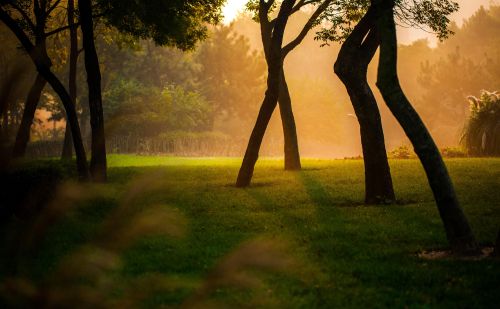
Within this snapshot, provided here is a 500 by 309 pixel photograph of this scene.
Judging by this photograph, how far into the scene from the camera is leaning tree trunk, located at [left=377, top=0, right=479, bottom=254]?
9648 mm

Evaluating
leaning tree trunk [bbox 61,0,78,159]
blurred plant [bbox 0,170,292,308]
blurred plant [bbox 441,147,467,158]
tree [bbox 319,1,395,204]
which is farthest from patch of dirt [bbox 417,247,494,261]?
blurred plant [bbox 441,147,467,158]

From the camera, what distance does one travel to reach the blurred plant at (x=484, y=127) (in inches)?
1228

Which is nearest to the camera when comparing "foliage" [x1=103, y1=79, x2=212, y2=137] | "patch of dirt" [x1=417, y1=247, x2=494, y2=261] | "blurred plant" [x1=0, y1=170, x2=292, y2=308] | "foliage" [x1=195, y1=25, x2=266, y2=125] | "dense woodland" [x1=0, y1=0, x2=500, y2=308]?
"blurred plant" [x1=0, y1=170, x2=292, y2=308]

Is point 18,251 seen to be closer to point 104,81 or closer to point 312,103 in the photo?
point 104,81

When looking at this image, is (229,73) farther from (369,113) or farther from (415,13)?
(369,113)

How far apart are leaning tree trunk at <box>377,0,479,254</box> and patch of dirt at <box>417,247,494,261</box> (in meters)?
0.11

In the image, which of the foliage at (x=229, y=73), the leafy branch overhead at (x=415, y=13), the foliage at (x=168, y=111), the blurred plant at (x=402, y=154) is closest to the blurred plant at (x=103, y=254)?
the leafy branch overhead at (x=415, y=13)

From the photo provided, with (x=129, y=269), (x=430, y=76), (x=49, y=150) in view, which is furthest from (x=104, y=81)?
(x=129, y=269)

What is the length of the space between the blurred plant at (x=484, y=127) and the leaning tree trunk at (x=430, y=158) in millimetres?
23239

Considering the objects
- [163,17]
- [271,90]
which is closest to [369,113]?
[271,90]

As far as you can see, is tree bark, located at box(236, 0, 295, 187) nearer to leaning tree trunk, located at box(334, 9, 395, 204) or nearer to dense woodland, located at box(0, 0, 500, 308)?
dense woodland, located at box(0, 0, 500, 308)

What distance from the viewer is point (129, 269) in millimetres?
9367

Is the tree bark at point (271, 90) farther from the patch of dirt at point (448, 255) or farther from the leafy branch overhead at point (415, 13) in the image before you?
the patch of dirt at point (448, 255)

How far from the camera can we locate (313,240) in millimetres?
11812
